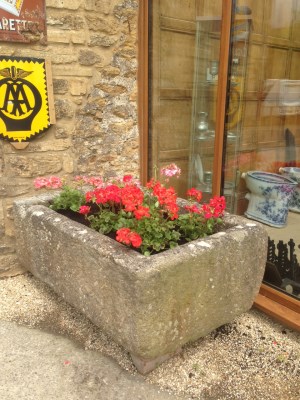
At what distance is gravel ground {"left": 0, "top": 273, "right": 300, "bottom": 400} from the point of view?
64.2 inches

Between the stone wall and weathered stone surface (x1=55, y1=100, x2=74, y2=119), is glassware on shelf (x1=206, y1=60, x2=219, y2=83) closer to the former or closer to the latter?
the stone wall

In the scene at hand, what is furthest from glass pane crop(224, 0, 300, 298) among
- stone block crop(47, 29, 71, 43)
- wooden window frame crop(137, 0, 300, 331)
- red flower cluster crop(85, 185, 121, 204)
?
stone block crop(47, 29, 71, 43)

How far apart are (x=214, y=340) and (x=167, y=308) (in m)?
0.59

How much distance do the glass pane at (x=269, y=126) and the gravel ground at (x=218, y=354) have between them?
1.28 ft

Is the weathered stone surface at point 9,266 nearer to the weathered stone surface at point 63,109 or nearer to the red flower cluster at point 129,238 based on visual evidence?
the weathered stone surface at point 63,109

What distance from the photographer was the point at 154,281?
1448 mm

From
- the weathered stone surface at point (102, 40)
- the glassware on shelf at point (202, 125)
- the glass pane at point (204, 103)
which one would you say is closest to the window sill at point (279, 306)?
the glass pane at point (204, 103)

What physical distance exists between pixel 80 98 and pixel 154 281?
176cm

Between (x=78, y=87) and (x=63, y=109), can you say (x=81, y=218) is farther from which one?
(x=78, y=87)

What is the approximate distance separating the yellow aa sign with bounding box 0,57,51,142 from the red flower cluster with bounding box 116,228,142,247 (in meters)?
1.32

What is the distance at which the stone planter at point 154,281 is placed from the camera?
4.87ft

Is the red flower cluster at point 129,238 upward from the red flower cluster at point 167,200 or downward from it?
downward

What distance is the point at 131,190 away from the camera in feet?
6.15

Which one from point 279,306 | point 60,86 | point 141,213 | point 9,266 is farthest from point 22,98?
point 279,306
